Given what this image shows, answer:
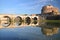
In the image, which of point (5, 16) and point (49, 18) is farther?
point (5, 16)

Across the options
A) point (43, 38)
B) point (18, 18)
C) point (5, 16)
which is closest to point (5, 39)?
point (43, 38)

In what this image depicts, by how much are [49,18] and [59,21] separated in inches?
41.9

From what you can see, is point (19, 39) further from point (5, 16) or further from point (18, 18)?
point (18, 18)

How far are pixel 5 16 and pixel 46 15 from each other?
5.96 ft

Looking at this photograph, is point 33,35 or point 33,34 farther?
point 33,34

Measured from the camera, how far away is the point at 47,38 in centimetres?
307

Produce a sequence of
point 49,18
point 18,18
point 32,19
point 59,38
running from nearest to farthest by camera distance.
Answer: point 59,38 → point 49,18 → point 18,18 → point 32,19

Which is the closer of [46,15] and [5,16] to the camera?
[46,15]

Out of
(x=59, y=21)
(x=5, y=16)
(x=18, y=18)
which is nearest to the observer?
(x=59, y=21)

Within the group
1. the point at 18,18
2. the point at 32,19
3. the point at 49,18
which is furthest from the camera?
the point at 32,19

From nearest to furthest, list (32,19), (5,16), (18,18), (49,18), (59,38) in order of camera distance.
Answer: (59,38), (49,18), (5,16), (18,18), (32,19)

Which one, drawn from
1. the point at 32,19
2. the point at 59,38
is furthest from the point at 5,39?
the point at 32,19

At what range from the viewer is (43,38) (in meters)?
3.10

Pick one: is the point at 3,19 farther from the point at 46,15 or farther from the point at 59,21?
the point at 59,21
